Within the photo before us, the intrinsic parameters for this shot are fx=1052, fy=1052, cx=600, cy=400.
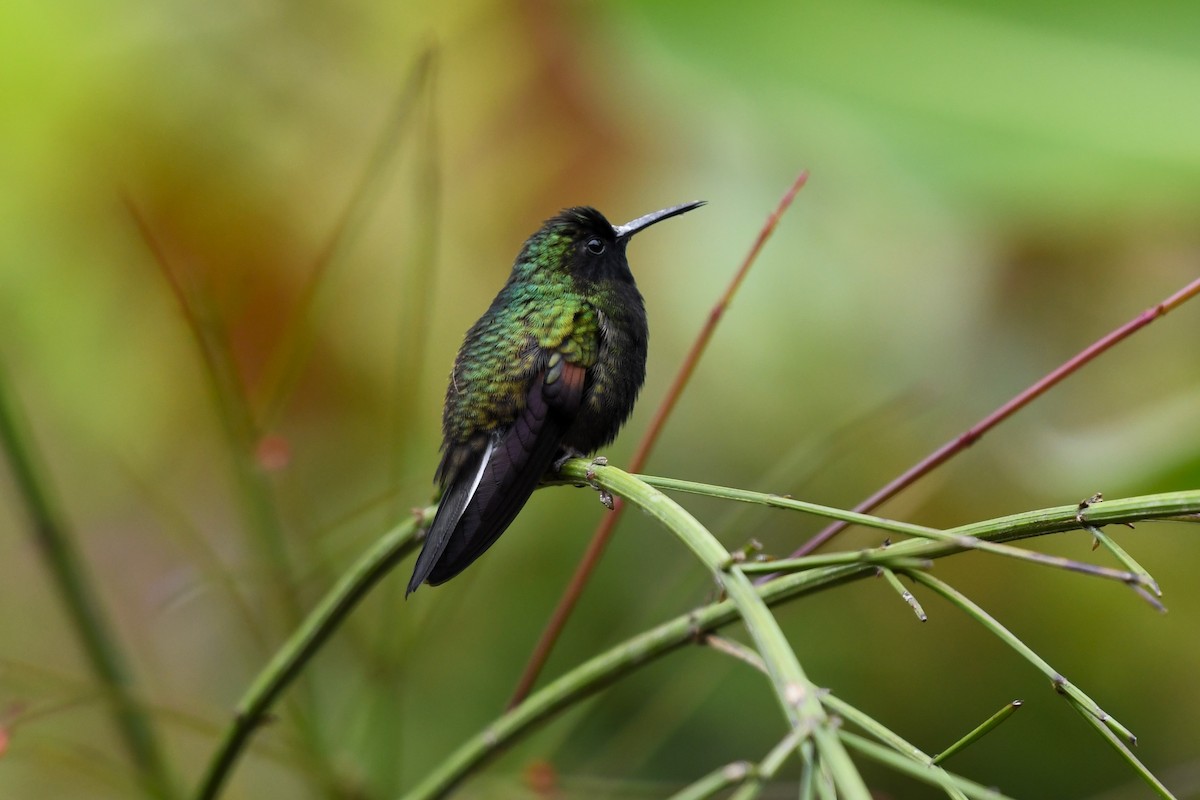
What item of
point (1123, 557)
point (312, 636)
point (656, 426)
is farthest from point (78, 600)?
point (1123, 557)

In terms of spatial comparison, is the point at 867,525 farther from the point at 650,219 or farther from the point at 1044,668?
the point at 650,219

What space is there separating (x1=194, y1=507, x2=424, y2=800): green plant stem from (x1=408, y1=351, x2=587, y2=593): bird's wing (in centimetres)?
3

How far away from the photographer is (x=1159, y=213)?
1.88m

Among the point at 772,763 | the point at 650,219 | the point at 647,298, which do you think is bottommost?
the point at 772,763

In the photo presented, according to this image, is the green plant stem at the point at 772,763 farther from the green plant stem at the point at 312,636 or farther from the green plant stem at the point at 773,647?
the green plant stem at the point at 312,636

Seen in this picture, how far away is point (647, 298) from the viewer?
2432mm

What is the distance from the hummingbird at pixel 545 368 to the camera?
106 cm

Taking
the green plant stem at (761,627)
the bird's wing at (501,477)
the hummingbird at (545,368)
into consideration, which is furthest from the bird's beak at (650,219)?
the green plant stem at (761,627)

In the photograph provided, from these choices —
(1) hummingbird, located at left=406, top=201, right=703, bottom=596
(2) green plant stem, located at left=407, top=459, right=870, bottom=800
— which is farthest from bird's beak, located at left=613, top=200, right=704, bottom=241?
(2) green plant stem, located at left=407, top=459, right=870, bottom=800

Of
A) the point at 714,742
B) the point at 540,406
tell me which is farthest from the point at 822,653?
the point at 540,406

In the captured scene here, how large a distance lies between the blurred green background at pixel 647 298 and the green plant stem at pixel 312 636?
0.81 m

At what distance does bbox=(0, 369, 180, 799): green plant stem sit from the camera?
4.15 feet

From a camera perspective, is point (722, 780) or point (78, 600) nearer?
point (722, 780)

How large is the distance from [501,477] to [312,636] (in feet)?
0.76
